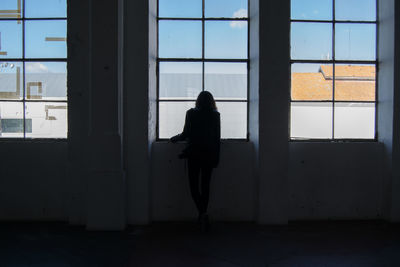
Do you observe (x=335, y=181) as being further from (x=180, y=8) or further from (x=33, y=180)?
(x=33, y=180)

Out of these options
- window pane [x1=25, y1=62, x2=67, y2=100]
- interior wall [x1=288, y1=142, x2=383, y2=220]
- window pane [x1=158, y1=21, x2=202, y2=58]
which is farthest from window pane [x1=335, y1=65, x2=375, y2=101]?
window pane [x1=25, y1=62, x2=67, y2=100]

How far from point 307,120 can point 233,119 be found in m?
1.04

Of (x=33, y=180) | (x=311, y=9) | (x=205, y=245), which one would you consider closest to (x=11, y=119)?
(x=33, y=180)

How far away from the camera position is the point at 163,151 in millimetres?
4348

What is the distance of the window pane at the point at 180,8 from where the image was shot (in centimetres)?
451

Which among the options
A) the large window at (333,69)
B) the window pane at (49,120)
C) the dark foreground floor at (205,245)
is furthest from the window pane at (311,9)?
the window pane at (49,120)

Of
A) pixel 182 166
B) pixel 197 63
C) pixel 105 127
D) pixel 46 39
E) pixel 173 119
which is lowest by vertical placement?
pixel 182 166

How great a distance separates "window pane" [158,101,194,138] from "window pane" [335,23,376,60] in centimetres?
228

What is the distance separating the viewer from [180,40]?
4496mm

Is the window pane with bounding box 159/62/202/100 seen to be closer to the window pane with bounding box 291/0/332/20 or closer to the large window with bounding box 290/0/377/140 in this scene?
the large window with bounding box 290/0/377/140

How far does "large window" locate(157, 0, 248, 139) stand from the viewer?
14.8 ft

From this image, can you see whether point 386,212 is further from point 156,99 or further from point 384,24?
point 156,99

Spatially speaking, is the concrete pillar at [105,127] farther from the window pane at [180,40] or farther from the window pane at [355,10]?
the window pane at [355,10]

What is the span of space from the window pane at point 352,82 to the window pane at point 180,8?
2.14m
